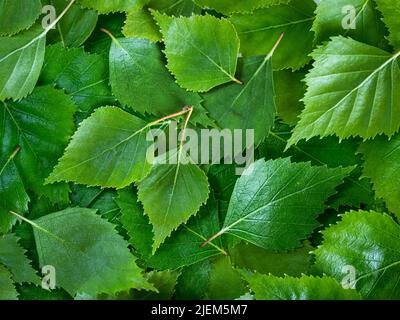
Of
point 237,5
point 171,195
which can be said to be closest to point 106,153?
point 171,195

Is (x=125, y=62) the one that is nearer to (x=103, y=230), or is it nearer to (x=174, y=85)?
(x=174, y=85)

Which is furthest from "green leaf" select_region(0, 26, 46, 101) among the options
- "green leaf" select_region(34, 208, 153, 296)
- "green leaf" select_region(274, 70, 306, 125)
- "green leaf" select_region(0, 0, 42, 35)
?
"green leaf" select_region(274, 70, 306, 125)

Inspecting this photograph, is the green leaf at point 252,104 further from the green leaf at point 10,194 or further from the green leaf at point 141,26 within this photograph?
the green leaf at point 10,194

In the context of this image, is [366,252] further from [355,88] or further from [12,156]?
[12,156]

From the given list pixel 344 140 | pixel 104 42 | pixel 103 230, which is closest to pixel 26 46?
pixel 104 42

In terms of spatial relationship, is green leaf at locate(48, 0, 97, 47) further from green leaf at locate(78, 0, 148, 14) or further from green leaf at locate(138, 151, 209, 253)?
green leaf at locate(138, 151, 209, 253)
